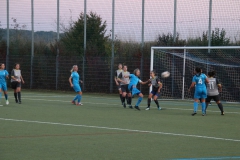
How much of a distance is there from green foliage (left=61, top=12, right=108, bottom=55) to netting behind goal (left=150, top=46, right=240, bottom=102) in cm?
663

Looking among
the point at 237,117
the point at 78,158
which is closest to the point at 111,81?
the point at 237,117

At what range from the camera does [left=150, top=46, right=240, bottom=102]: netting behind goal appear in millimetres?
28916

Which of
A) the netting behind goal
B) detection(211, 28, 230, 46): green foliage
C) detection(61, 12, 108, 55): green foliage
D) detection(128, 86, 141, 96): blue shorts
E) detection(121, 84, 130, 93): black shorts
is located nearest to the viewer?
detection(128, 86, 141, 96): blue shorts

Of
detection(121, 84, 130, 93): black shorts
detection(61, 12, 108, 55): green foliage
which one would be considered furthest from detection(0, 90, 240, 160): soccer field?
detection(61, 12, 108, 55): green foliage

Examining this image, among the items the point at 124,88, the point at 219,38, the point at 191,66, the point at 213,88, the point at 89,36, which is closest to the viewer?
the point at 213,88

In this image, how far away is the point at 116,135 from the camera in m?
14.3

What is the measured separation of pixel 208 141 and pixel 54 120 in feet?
21.4

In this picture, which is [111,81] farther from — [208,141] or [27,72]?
[208,141]

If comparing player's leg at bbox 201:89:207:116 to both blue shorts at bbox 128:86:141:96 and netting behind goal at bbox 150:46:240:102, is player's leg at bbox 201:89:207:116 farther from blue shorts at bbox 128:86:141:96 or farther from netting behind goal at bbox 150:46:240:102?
netting behind goal at bbox 150:46:240:102

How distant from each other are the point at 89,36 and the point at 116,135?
969 inches

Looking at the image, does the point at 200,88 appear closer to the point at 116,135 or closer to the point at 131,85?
the point at 131,85

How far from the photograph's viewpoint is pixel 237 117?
2064cm

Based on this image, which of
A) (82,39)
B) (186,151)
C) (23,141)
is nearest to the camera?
(186,151)

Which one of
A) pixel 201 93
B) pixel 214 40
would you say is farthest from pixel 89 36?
pixel 201 93
